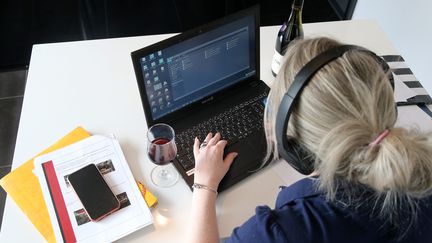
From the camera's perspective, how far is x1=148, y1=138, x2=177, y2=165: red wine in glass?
0.93 meters

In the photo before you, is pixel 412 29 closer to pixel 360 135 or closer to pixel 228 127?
pixel 228 127

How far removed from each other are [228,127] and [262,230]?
42 cm

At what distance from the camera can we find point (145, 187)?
980 mm

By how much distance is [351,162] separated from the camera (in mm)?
660

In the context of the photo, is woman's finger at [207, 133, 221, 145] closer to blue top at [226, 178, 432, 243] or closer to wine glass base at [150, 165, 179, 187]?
wine glass base at [150, 165, 179, 187]

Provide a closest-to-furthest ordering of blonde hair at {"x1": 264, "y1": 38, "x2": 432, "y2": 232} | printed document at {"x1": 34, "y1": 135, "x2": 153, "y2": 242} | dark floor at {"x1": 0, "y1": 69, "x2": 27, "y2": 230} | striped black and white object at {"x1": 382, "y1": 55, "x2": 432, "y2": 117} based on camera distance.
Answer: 1. blonde hair at {"x1": 264, "y1": 38, "x2": 432, "y2": 232}
2. printed document at {"x1": 34, "y1": 135, "x2": 153, "y2": 242}
3. striped black and white object at {"x1": 382, "y1": 55, "x2": 432, "y2": 117}
4. dark floor at {"x1": 0, "y1": 69, "x2": 27, "y2": 230}

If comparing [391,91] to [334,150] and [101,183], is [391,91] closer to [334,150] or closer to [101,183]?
[334,150]

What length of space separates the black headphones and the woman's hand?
0.80ft

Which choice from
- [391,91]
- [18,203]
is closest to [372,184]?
[391,91]

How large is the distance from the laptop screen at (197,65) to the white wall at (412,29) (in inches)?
47.4

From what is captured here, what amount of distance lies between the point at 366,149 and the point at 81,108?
847 mm

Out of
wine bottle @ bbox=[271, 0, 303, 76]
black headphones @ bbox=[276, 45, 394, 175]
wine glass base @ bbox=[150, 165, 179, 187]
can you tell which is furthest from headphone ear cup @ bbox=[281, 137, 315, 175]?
Answer: wine bottle @ bbox=[271, 0, 303, 76]

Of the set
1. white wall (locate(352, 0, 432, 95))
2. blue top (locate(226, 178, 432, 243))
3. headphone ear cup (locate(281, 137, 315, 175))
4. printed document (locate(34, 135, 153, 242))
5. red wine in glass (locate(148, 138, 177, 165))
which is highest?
headphone ear cup (locate(281, 137, 315, 175))

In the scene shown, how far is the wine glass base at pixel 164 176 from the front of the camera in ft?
3.27
